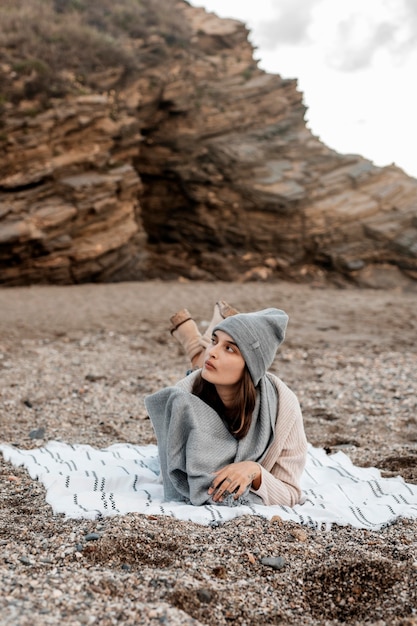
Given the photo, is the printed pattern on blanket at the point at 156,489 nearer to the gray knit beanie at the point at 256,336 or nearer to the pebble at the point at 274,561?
the pebble at the point at 274,561

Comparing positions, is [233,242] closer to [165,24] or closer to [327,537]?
[165,24]

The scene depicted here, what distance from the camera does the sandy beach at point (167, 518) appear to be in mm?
2604

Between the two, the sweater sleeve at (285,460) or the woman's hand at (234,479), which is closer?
the woman's hand at (234,479)

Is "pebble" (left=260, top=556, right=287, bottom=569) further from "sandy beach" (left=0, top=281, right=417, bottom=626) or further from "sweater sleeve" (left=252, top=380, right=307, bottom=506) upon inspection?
"sweater sleeve" (left=252, top=380, right=307, bottom=506)

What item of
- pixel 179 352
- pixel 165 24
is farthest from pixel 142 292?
pixel 165 24

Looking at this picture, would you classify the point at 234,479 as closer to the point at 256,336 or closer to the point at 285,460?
the point at 285,460

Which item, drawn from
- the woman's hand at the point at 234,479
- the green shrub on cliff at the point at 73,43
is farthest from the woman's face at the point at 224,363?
the green shrub on cliff at the point at 73,43

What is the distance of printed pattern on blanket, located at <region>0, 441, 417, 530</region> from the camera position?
3525mm

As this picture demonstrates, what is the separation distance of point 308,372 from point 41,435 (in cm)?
437

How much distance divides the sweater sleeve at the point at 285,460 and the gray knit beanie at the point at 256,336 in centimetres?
30

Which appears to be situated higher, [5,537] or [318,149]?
[318,149]

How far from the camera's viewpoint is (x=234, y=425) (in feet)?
12.3

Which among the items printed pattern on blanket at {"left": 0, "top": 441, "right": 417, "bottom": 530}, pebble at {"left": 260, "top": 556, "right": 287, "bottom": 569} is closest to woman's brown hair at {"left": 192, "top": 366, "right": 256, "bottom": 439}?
printed pattern on blanket at {"left": 0, "top": 441, "right": 417, "bottom": 530}

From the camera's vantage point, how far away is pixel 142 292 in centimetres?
1609
